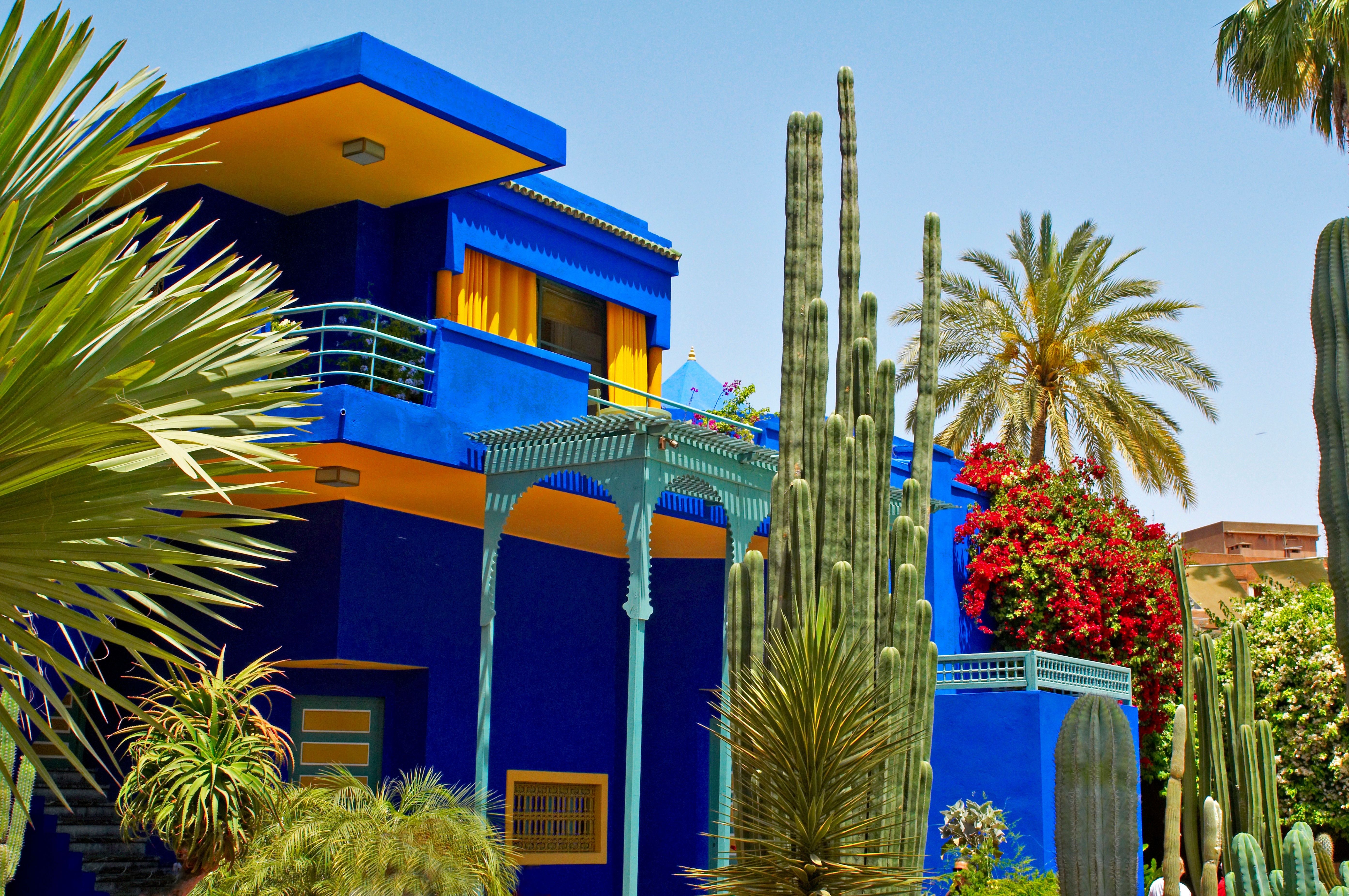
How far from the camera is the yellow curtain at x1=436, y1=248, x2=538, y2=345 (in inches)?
532

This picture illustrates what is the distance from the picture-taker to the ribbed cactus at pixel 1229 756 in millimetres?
11008

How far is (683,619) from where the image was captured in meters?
15.3

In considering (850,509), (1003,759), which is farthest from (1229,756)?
(850,509)

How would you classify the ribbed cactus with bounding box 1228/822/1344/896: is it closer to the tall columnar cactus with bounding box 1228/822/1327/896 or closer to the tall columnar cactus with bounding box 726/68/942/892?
the tall columnar cactus with bounding box 1228/822/1327/896

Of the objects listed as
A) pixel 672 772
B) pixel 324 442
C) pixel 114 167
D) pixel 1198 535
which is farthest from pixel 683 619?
pixel 1198 535

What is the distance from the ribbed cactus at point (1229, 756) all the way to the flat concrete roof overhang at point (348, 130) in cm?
691

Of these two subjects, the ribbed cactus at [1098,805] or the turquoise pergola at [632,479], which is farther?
the turquoise pergola at [632,479]

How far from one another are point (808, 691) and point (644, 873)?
27.3 feet

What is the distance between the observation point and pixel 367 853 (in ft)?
31.1

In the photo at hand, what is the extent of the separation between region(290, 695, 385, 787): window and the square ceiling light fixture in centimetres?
495

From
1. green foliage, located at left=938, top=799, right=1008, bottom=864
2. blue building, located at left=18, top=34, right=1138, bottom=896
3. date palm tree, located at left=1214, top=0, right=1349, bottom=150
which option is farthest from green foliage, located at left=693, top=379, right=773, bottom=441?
date palm tree, located at left=1214, top=0, right=1349, bottom=150

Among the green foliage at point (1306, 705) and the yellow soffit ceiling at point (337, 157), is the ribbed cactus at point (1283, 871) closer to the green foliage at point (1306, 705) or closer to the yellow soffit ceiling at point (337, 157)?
the yellow soffit ceiling at point (337, 157)

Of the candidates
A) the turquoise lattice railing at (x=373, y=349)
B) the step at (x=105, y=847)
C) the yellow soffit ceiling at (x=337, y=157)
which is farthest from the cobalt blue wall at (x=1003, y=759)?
the step at (x=105, y=847)

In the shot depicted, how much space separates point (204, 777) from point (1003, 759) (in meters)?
7.81
